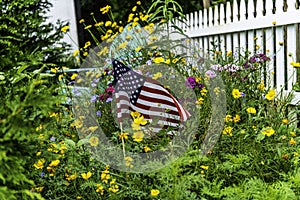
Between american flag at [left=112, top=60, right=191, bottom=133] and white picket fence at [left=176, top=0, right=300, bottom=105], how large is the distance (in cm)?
93

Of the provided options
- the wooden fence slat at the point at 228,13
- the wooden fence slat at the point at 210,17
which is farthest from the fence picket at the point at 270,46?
the wooden fence slat at the point at 210,17

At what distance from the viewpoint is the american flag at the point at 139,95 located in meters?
2.32

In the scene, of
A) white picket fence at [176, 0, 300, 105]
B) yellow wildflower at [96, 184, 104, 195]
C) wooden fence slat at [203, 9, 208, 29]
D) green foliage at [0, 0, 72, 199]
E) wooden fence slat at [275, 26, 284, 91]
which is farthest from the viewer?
wooden fence slat at [203, 9, 208, 29]

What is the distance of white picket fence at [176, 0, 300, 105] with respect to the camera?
361 cm

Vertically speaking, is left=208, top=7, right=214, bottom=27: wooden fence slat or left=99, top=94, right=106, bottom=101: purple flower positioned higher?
left=208, top=7, right=214, bottom=27: wooden fence slat

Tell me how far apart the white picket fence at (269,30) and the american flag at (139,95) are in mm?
932

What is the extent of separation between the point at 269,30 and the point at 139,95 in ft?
6.89

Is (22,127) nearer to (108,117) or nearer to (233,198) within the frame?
(233,198)

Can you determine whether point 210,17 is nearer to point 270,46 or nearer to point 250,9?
point 250,9

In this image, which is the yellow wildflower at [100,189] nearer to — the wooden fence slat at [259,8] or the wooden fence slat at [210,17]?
the wooden fence slat at [259,8]

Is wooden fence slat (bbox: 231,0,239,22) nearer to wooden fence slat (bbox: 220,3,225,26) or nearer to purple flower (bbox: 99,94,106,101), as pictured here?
wooden fence slat (bbox: 220,3,225,26)

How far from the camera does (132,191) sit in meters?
2.09

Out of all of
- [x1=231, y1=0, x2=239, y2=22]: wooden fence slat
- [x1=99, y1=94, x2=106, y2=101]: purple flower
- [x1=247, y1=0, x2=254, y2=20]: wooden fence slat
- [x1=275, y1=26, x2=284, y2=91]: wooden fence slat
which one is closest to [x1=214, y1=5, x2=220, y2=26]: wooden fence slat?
[x1=231, y1=0, x2=239, y2=22]: wooden fence slat

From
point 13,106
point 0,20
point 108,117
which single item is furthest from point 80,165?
point 0,20
